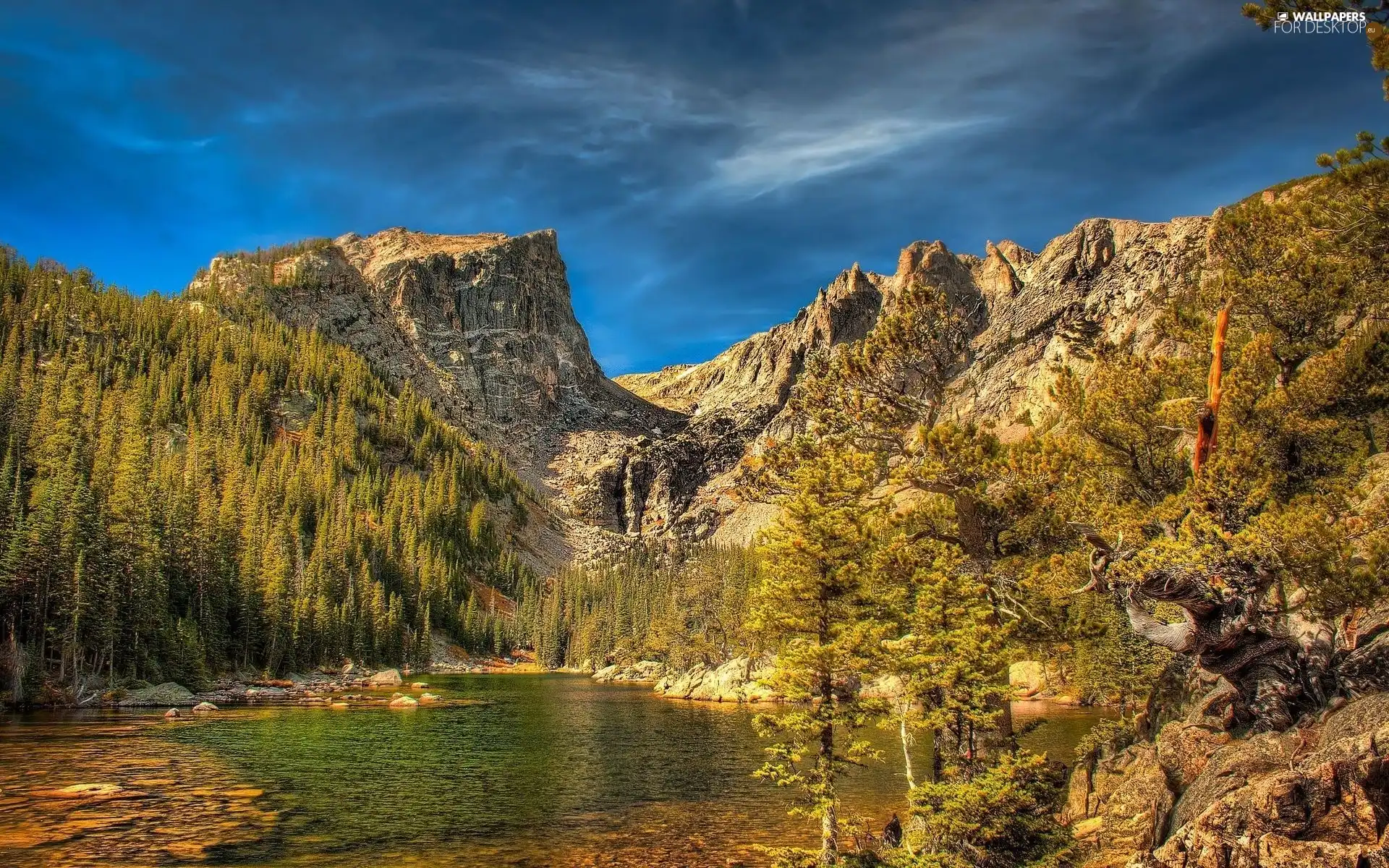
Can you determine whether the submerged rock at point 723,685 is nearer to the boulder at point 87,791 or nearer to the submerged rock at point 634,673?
the submerged rock at point 634,673

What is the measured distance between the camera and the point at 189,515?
84.9 metres

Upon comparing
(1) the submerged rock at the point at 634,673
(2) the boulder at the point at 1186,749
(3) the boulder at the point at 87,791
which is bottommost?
(1) the submerged rock at the point at 634,673

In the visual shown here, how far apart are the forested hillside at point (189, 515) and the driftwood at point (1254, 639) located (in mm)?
71374

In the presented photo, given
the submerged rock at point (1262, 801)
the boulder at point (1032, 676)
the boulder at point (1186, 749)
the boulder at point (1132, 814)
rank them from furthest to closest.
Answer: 1. the boulder at point (1032, 676)
2. the boulder at point (1186, 749)
3. the boulder at point (1132, 814)
4. the submerged rock at point (1262, 801)

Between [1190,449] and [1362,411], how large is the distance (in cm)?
417

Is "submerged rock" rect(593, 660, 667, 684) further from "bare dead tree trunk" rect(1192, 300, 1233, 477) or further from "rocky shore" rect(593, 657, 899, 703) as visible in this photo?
"bare dead tree trunk" rect(1192, 300, 1233, 477)

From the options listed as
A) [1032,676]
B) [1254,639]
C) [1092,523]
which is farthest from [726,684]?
[1254,639]

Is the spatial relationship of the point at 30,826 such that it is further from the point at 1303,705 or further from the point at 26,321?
the point at 26,321

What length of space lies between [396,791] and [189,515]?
227 feet

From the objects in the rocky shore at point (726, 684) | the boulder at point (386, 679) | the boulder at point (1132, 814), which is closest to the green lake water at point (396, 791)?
the boulder at point (1132, 814)

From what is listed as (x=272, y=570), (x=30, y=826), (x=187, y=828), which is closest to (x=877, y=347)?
(x=187, y=828)

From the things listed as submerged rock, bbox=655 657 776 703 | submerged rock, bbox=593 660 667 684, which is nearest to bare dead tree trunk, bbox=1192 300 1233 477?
submerged rock, bbox=655 657 776 703

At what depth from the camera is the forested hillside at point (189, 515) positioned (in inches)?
2445

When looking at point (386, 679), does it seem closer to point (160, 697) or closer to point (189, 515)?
point (189, 515)
